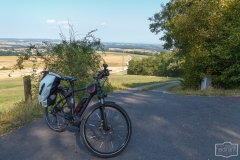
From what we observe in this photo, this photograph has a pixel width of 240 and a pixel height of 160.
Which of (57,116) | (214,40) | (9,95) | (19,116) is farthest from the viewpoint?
(9,95)

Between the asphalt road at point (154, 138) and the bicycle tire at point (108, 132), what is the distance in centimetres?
16

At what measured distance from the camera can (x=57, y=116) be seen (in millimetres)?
4457

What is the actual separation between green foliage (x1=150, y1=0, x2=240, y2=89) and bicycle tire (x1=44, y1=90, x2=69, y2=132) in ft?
27.7

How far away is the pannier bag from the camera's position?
4.14m

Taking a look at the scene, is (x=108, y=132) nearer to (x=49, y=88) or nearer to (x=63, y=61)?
(x=49, y=88)

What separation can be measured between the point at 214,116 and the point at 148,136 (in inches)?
83.4

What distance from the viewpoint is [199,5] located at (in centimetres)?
1210

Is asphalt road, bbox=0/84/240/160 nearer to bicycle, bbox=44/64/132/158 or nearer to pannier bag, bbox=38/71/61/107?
bicycle, bbox=44/64/132/158

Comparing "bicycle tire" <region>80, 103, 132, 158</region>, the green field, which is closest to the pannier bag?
"bicycle tire" <region>80, 103, 132, 158</region>

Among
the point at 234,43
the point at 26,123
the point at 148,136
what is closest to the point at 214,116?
the point at 148,136

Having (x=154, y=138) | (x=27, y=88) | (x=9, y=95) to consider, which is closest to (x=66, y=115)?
(x=154, y=138)

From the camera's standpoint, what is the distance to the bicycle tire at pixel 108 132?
3344 mm

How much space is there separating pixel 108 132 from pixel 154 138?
38.8 inches

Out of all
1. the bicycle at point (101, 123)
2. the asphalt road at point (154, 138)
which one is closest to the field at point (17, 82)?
the asphalt road at point (154, 138)
